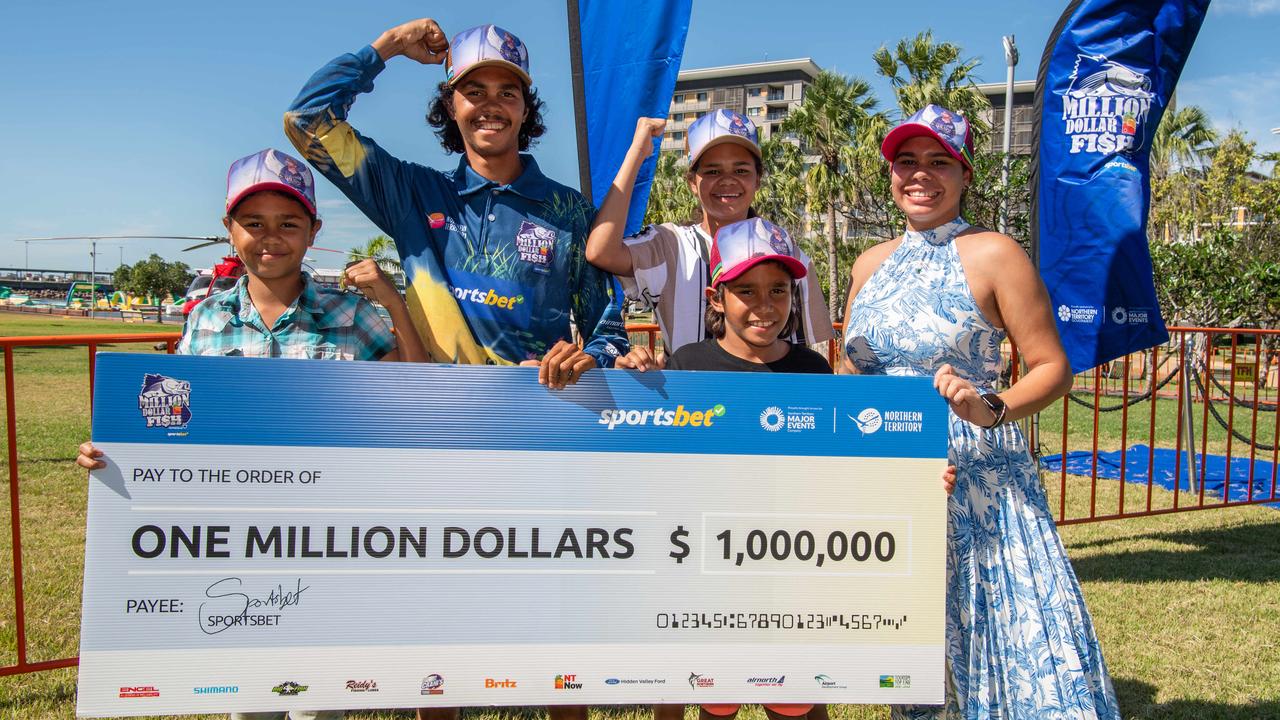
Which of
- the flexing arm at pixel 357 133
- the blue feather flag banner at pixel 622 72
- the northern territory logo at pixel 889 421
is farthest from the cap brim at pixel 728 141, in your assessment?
the northern territory logo at pixel 889 421

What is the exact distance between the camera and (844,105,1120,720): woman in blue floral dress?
92.0 inches

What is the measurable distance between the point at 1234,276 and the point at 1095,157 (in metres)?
20.8

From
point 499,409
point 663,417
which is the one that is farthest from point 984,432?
point 499,409

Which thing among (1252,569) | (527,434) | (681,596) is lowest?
(1252,569)

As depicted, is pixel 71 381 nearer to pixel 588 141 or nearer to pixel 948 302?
pixel 588 141

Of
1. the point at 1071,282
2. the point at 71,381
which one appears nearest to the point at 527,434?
the point at 1071,282

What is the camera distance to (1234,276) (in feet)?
67.8

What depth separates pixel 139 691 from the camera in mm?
2104

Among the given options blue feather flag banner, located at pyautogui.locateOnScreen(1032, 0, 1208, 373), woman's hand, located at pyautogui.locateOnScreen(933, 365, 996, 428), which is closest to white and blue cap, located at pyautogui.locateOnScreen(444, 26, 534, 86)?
woman's hand, located at pyautogui.locateOnScreen(933, 365, 996, 428)

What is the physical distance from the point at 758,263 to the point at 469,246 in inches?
35.3

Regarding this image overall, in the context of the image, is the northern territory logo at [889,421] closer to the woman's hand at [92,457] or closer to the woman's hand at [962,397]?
the woman's hand at [962,397]

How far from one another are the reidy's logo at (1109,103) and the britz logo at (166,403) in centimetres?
447

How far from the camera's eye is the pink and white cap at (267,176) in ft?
7.66
